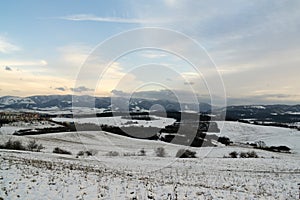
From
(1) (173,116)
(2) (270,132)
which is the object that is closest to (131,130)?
(1) (173,116)

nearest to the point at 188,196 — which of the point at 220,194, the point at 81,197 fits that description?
the point at 220,194

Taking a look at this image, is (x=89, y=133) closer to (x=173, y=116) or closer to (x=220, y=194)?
(x=173, y=116)

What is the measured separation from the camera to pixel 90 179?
622 inches

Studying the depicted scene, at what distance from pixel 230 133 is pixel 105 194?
131 metres

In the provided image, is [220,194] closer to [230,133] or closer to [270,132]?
[230,133]

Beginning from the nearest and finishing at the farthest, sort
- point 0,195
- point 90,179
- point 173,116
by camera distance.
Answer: point 0,195, point 90,179, point 173,116

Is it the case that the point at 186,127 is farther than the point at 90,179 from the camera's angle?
Yes

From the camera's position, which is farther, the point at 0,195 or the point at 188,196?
the point at 188,196

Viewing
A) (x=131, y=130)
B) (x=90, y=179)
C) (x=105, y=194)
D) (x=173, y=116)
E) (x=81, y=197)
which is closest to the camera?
(x=81, y=197)

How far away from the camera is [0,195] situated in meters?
11.2

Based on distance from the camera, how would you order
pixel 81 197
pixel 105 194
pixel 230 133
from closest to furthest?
pixel 81 197 < pixel 105 194 < pixel 230 133

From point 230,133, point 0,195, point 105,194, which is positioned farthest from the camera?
point 230,133

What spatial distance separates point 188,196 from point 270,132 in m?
139

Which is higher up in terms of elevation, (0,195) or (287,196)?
(0,195)
